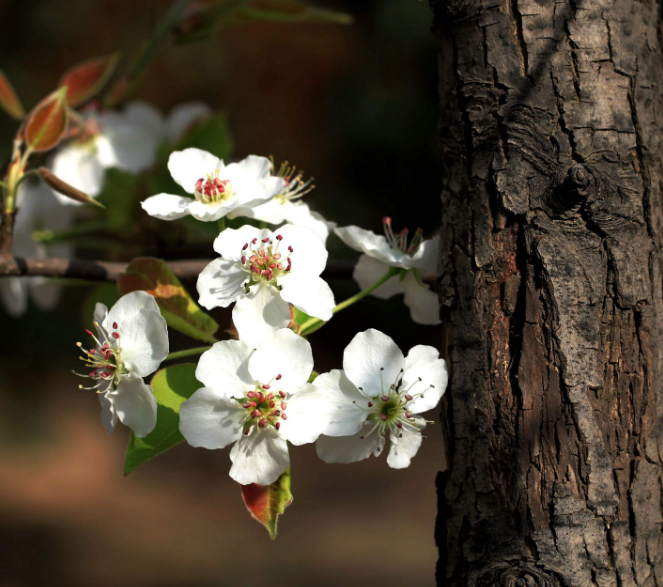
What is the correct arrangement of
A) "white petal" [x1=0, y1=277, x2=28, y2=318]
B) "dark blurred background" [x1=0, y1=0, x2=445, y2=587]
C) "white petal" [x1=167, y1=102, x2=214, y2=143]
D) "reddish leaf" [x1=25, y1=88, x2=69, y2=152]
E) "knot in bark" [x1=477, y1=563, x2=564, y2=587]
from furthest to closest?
"dark blurred background" [x1=0, y1=0, x2=445, y2=587] → "white petal" [x1=167, y1=102, x2=214, y2=143] → "white petal" [x1=0, y1=277, x2=28, y2=318] → "reddish leaf" [x1=25, y1=88, x2=69, y2=152] → "knot in bark" [x1=477, y1=563, x2=564, y2=587]

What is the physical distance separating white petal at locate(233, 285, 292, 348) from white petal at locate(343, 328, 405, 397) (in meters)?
0.07

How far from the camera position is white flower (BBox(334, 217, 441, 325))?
62cm

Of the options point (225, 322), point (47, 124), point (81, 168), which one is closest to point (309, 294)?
point (47, 124)

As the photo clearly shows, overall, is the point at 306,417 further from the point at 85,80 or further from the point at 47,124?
the point at 85,80

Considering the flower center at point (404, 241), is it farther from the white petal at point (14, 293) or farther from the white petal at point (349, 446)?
the white petal at point (14, 293)

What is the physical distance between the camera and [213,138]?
983mm

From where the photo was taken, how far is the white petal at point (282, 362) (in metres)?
0.51

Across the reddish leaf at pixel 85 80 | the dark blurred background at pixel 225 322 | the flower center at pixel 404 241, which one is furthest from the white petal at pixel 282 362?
the dark blurred background at pixel 225 322

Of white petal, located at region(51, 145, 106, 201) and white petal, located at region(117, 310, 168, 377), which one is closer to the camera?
white petal, located at region(117, 310, 168, 377)

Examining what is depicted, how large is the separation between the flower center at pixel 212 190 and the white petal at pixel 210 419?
0.22m

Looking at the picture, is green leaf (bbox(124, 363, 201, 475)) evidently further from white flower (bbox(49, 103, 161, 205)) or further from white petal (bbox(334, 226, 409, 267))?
white flower (bbox(49, 103, 161, 205))

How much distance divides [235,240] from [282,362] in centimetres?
13

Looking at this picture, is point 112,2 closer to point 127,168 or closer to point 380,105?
point 380,105

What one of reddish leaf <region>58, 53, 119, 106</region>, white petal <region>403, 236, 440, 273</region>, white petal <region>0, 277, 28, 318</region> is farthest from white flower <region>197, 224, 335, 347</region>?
reddish leaf <region>58, 53, 119, 106</region>
